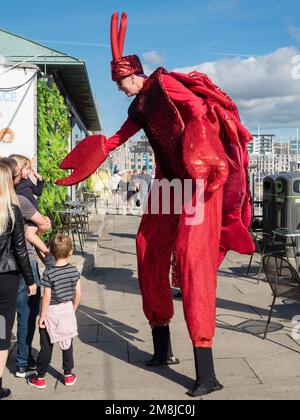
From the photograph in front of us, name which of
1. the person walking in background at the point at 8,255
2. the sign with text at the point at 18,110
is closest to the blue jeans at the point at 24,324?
the person walking in background at the point at 8,255

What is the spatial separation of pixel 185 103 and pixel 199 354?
1.69m

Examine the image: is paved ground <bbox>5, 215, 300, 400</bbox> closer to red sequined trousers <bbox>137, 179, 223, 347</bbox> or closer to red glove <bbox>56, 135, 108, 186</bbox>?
red sequined trousers <bbox>137, 179, 223, 347</bbox>

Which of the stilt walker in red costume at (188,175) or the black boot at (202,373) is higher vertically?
the stilt walker in red costume at (188,175)

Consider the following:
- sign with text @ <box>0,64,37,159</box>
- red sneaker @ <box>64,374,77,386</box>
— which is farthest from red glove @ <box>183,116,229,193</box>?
sign with text @ <box>0,64,37,159</box>

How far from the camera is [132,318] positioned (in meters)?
5.49

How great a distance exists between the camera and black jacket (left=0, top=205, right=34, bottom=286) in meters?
3.33

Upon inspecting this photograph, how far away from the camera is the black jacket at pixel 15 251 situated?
10.9ft

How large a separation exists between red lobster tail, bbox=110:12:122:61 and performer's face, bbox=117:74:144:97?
170 mm

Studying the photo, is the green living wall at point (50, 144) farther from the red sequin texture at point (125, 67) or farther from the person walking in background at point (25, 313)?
the red sequin texture at point (125, 67)

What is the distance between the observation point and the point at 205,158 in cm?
328

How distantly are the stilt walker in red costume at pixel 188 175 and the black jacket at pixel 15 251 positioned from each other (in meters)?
0.56

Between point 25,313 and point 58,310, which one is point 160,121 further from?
point 25,313

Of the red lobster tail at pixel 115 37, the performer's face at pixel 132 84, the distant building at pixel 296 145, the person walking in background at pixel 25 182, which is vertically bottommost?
the person walking in background at pixel 25 182
